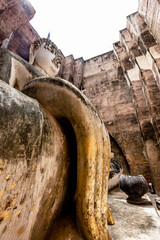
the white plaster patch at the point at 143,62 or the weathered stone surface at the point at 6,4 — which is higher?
the white plaster patch at the point at 143,62

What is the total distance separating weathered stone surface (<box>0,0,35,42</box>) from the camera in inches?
57.8

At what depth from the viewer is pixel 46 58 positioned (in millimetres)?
1459

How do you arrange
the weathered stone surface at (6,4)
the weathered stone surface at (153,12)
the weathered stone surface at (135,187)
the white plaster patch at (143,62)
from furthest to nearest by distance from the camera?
1. the white plaster patch at (143,62)
2. the weathered stone surface at (153,12)
3. the weathered stone surface at (6,4)
4. the weathered stone surface at (135,187)

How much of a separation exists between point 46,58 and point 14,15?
0.75 m

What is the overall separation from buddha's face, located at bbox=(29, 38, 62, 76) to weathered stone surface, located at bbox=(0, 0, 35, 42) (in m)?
0.37

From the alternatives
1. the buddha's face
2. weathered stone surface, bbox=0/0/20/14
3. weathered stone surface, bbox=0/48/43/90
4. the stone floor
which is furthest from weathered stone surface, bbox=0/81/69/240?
weathered stone surface, bbox=0/0/20/14

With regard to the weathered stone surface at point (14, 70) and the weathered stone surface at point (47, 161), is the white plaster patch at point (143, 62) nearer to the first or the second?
the weathered stone surface at point (14, 70)

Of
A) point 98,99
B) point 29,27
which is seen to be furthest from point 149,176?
point 29,27

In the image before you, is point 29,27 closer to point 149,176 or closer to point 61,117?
point 61,117

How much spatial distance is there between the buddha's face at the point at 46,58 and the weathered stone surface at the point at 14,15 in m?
0.37

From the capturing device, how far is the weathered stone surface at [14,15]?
1469 mm

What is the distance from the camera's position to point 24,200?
1.17 ft

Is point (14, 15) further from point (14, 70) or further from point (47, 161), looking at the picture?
point (47, 161)

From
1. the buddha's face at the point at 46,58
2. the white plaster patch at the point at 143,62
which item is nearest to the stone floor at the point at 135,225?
the buddha's face at the point at 46,58
